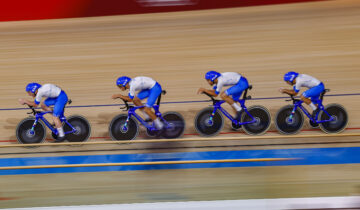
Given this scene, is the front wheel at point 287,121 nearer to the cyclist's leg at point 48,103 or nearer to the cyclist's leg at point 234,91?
the cyclist's leg at point 234,91

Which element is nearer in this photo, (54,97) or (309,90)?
(309,90)

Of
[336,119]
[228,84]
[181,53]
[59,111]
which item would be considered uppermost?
[181,53]

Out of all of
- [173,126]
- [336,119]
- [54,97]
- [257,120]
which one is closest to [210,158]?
[173,126]

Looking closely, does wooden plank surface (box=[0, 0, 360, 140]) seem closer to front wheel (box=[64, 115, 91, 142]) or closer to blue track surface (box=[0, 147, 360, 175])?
front wheel (box=[64, 115, 91, 142])

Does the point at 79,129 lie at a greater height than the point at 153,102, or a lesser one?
lesser

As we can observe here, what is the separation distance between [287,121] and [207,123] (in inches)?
34.2

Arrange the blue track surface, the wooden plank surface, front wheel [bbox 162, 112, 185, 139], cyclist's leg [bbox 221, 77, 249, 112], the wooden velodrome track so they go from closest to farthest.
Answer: the blue track surface
front wheel [bbox 162, 112, 185, 139]
cyclist's leg [bbox 221, 77, 249, 112]
the wooden velodrome track
the wooden plank surface

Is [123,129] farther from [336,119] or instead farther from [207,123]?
[336,119]

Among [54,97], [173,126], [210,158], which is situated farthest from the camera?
[54,97]

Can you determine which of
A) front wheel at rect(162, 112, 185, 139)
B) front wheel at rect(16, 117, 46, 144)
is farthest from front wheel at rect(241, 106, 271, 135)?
front wheel at rect(16, 117, 46, 144)

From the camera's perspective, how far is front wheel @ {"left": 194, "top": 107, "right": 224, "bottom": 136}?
4.70 meters

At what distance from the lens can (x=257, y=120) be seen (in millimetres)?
4699

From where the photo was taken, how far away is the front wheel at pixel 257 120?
15.3 ft

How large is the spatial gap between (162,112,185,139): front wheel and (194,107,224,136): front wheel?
205mm
